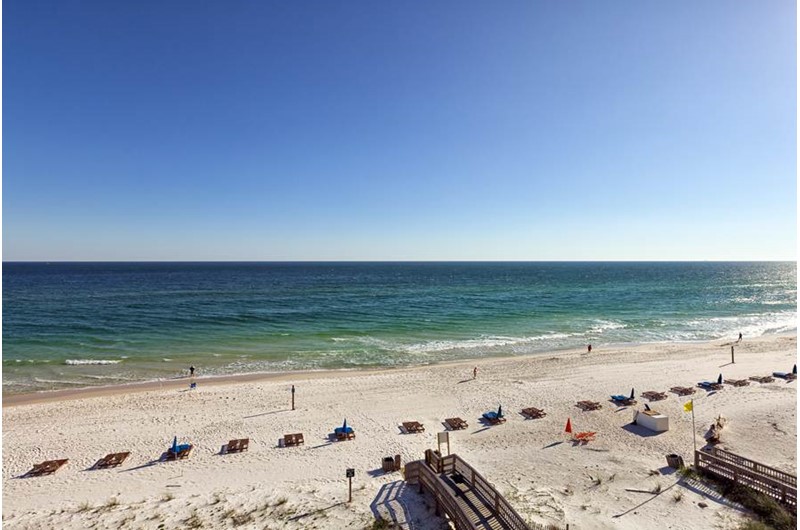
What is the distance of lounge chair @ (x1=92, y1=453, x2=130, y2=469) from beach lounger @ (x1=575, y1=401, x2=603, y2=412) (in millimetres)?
20660

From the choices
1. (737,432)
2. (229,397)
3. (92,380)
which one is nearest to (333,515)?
(229,397)

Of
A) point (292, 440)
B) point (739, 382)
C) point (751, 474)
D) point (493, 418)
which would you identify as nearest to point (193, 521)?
point (292, 440)

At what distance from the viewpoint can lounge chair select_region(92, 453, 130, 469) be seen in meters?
15.4

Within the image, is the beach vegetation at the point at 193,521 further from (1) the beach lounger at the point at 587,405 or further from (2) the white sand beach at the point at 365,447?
(1) the beach lounger at the point at 587,405

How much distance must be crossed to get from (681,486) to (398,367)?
65.9 ft

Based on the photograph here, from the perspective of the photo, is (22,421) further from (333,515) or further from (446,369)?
(446,369)

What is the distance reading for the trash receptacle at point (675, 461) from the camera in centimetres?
1424

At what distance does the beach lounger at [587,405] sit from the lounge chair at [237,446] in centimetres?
1615

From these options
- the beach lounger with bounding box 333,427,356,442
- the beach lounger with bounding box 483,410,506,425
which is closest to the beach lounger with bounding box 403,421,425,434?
the beach lounger with bounding box 333,427,356,442

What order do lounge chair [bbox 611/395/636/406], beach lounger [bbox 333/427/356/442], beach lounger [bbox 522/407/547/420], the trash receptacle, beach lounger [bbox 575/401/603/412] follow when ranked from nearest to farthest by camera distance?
the trash receptacle < beach lounger [bbox 333/427/356/442] < beach lounger [bbox 522/407/547/420] < beach lounger [bbox 575/401/603/412] < lounge chair [bbox 611/395/636/406]

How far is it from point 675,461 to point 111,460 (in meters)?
20.6

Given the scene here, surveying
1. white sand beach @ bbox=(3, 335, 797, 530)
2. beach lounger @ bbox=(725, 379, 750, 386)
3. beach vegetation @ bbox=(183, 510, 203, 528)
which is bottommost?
white sand beach @ bbox=(3, 335, 797, 530)

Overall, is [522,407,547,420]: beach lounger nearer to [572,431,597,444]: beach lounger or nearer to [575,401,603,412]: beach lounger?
[575,401,603,412]: beach lounger

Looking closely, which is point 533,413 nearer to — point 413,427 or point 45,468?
point 413,427
